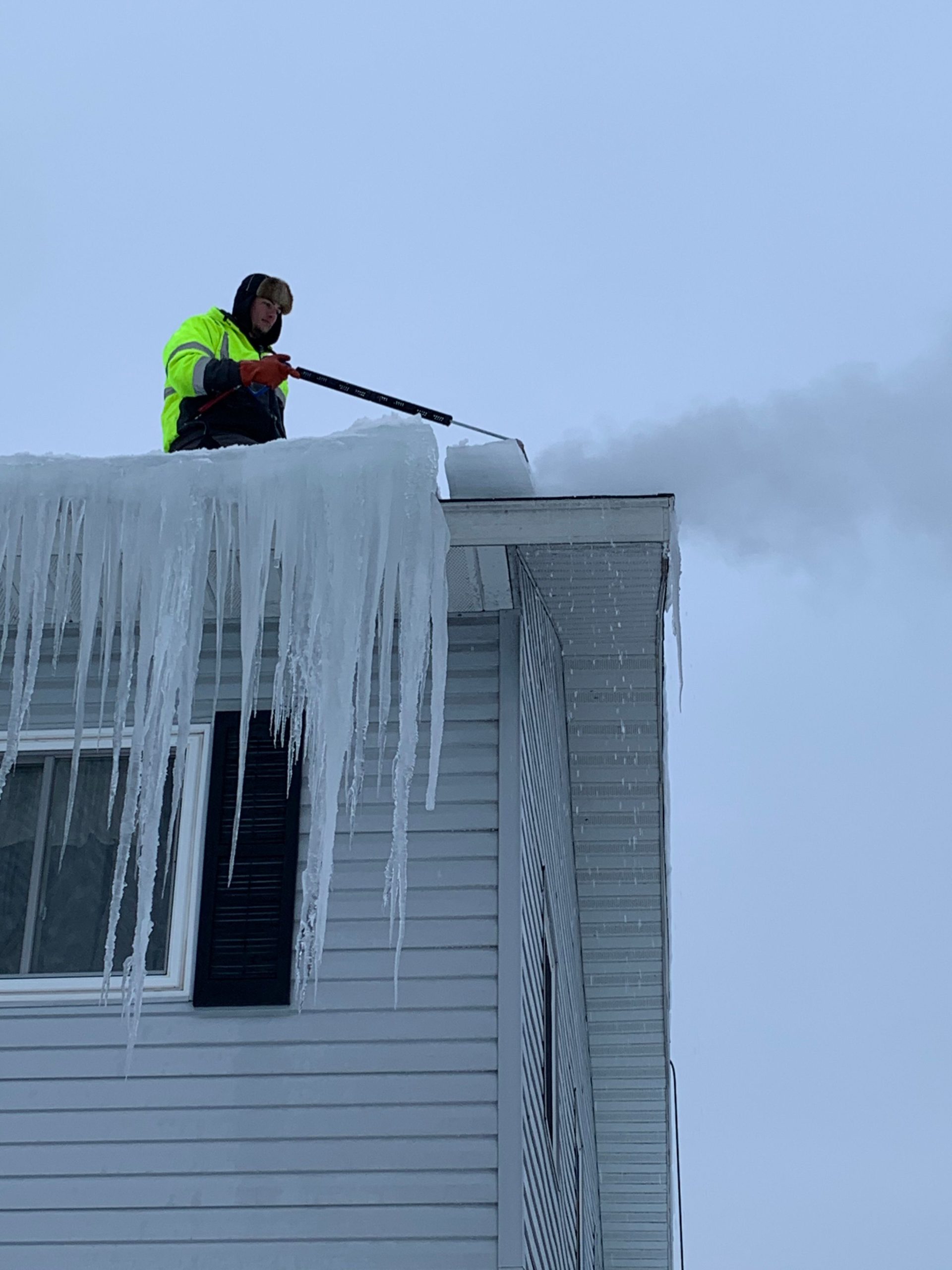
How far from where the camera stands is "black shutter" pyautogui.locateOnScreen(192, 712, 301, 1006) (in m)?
6.40

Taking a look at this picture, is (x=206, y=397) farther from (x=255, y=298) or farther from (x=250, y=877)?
(x=250, y=877)

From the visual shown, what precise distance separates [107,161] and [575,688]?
62.7m

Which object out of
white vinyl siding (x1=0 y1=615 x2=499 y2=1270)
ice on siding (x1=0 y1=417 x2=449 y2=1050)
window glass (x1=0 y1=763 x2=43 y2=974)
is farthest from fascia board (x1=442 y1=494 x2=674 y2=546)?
window glass (x1=0 y1=763 x2=43 y2=974)

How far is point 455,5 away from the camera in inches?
2453

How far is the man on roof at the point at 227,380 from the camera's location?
6.84 m

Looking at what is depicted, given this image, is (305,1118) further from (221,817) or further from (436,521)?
(436,521)

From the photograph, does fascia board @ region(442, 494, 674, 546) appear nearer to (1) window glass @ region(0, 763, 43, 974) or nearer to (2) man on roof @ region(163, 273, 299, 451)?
(2) man on roof @ region(163, 273, 299, 451)

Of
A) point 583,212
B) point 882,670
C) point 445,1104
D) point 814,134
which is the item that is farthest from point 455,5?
point 445,1104

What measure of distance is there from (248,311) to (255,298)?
0.07 metres

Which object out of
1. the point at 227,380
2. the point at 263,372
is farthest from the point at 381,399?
the point at 227,380

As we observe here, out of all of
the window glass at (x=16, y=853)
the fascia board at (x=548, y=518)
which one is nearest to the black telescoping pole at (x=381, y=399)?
the fascia board at (x=548, y=518)

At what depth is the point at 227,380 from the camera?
6.81m

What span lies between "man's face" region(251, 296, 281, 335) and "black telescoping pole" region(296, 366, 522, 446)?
1.46ft

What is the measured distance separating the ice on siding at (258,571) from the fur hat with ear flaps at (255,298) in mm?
1360
